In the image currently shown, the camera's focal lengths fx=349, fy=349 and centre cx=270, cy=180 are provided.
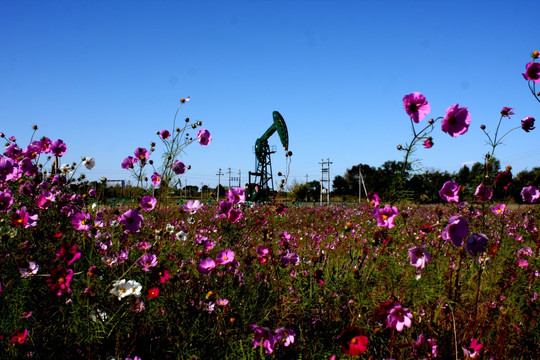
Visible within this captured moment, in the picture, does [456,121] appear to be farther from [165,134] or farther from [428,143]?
[165,134]

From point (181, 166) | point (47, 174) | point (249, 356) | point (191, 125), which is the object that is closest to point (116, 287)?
point (249, 356)

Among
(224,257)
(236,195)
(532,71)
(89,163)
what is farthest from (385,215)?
(89,163)

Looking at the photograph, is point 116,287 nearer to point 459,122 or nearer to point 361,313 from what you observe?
point 361,313

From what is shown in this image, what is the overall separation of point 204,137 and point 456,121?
1885 millimetres

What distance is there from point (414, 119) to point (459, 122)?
6.4 inches

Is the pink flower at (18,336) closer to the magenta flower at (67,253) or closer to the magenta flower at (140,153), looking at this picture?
the magenta flower at (67,253)

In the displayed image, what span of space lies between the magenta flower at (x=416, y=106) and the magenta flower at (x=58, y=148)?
3.00 meters

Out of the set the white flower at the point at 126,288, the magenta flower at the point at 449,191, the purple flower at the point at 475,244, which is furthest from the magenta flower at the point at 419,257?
the white flower at the point at 126,288

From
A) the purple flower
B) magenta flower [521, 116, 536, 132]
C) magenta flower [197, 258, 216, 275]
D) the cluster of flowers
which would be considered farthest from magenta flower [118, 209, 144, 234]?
magenta flower [521, 116, 536, 132]

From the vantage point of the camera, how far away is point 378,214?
1.52 metres

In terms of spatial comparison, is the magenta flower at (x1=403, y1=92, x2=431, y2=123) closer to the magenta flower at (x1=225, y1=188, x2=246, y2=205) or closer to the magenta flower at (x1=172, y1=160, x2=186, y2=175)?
the magenta flower at (x1=225, y1=188, x2=246, y2=205)

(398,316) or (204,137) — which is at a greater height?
(204,137)

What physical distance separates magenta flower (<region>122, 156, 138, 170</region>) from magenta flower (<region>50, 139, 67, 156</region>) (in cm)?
63

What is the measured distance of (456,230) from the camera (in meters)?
1.33
